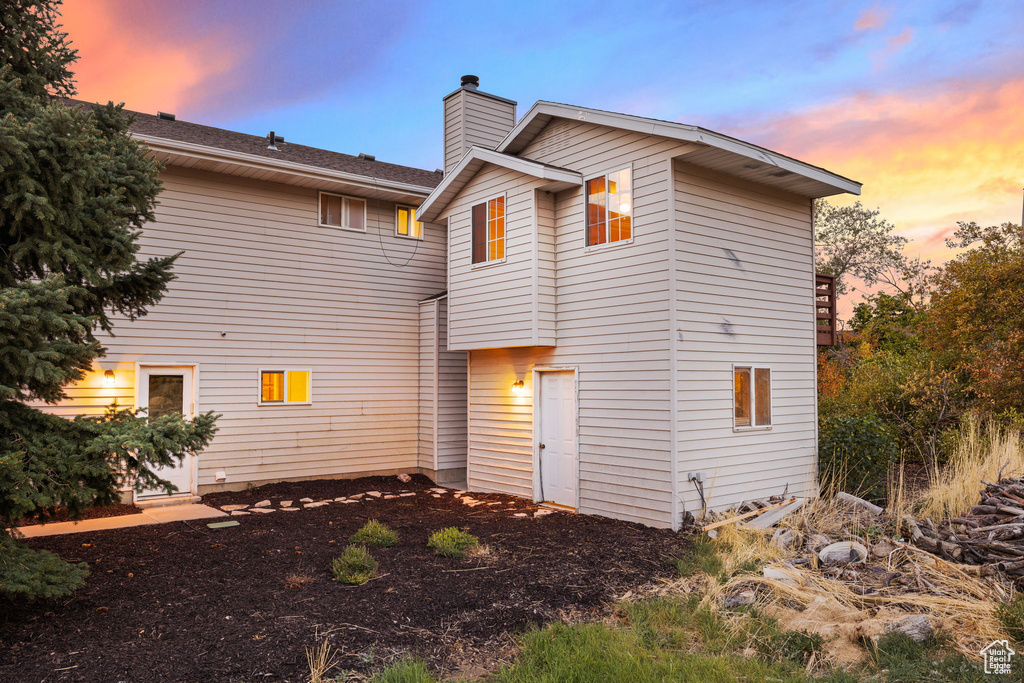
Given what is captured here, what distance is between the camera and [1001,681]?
3783 millimetres

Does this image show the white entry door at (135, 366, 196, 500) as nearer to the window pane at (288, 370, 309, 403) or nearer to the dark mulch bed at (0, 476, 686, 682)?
the window pane at (288, 370, 309, 403)

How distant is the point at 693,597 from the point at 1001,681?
2.28 meters

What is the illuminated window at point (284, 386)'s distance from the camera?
1129 cm

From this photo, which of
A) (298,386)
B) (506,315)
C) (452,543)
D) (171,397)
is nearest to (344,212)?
(298,386)

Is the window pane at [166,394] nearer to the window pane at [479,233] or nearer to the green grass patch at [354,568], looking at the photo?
the window pane at [479,233]

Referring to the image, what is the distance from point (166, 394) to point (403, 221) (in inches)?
218

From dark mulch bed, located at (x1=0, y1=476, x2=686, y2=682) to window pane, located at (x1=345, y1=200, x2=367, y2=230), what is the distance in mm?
5899

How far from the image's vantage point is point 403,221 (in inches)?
516

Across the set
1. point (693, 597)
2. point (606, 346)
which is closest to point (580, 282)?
point (606, 346)

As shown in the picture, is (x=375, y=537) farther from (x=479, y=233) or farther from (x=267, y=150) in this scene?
(x=267, y=150)

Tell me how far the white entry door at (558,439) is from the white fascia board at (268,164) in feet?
16.3

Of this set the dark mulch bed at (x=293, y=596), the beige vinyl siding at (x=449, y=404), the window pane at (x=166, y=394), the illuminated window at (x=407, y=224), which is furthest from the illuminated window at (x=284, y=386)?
the illuminated window at (x=407, y=224)

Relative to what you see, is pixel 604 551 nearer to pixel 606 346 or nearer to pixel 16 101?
pixel 606 346

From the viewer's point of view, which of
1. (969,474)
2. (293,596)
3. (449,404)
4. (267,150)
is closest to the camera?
(293,596)
